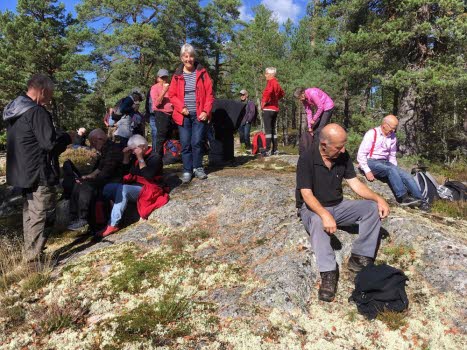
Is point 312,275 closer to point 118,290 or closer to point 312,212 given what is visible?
point 312,212

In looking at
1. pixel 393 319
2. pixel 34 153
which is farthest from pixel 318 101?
pixel 34 153

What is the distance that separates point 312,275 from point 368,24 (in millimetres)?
11821

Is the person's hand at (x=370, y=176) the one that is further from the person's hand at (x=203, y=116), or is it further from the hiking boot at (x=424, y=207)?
the person's hand at (x=203, y=116)

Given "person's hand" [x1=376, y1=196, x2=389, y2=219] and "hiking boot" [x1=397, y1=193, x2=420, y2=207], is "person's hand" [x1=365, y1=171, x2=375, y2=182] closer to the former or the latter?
"hiking boot" [x1=397, y1=193, x2=420, y2=207]

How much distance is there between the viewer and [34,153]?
3994 millimetres

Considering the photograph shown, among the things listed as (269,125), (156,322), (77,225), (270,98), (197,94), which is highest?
(270,98)

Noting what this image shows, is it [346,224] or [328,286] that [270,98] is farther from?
[328,286]

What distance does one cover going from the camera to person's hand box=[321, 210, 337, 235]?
3596mm

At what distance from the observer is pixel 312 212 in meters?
3.94

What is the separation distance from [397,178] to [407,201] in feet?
1.61

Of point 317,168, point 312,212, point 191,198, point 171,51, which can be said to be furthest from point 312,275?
point 171,51

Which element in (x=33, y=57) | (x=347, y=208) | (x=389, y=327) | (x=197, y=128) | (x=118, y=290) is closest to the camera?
(x=389, y=327)

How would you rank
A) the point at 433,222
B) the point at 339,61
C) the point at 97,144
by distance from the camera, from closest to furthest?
the point at 433,222 < the point at 97,144 < the point at 339,61

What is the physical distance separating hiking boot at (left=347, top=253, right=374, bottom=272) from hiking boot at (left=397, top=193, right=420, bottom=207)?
238cm
